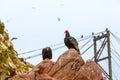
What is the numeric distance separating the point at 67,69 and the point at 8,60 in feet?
31.6

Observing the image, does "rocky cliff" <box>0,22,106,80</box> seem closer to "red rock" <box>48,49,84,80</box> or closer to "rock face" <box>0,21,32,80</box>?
"red rock" <box>48,49,84,80</box>

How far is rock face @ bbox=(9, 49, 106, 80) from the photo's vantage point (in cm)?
4303

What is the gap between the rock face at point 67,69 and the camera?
4303 centimetres

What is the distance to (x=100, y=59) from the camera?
54875 mm

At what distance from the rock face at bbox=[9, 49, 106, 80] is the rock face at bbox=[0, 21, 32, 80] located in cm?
368

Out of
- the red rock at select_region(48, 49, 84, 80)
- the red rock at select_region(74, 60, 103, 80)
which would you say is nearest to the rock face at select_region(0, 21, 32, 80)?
the red rock at select_region(48, 49, 84, 80)

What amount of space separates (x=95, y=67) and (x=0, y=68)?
9.97m

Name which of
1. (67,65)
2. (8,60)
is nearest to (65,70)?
(67,65)

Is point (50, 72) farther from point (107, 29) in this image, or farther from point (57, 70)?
point (107, 29)

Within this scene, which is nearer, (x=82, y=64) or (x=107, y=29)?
(x=82, y=64)

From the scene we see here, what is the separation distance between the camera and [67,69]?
146ft

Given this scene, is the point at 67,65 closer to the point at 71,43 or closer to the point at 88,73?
the point at 88,73

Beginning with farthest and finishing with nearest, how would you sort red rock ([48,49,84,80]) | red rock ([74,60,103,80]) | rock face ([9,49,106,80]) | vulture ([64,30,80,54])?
vulture ([64,30,80,54]), red rock ([48,49,84,80]), rock face ([9,49,106,80]), red rock ([74,60,103,80])

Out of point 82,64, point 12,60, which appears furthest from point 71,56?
point 12,60
